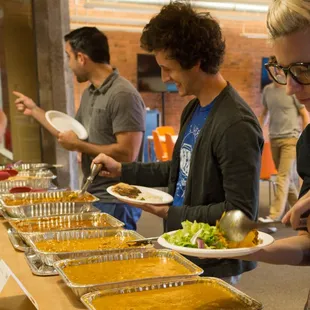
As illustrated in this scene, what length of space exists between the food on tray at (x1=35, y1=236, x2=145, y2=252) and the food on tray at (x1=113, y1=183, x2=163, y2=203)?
0.21 meters

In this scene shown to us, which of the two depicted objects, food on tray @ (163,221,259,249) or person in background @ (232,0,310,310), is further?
food on tray @ (163,221,259,249)

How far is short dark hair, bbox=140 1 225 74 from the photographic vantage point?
147 centimetres

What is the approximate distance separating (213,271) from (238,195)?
22 centimetres

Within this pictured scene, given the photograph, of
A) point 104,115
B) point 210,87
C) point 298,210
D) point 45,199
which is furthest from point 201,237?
point 104,115

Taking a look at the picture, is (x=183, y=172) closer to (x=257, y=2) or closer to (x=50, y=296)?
(x=50, y=296)

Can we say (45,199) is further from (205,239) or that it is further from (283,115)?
(283,115)

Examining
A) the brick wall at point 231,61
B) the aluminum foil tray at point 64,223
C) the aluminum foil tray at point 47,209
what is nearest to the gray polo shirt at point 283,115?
the aluminum foil tray at point 47,209

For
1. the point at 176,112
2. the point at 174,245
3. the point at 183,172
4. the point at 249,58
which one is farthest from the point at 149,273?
the point at 249,58

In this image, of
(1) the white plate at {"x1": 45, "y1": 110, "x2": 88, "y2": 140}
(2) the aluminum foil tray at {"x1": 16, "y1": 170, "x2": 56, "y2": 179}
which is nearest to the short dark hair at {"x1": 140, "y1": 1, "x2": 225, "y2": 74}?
(1) the white plate at {"x1": 45, "y1": 110, "x2": 88, "y2": 140}

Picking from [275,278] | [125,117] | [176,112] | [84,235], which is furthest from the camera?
[176,112]

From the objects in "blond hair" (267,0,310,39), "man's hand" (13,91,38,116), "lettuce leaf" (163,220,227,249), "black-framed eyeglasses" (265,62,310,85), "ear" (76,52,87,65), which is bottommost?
"lettuce leaf" (163,220,227,249)

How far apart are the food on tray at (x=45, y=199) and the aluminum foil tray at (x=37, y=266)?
1.61 feet

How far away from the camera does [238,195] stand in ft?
4.33

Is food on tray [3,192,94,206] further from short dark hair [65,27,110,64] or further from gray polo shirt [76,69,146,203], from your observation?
short dark hair [65,27,110,64]
